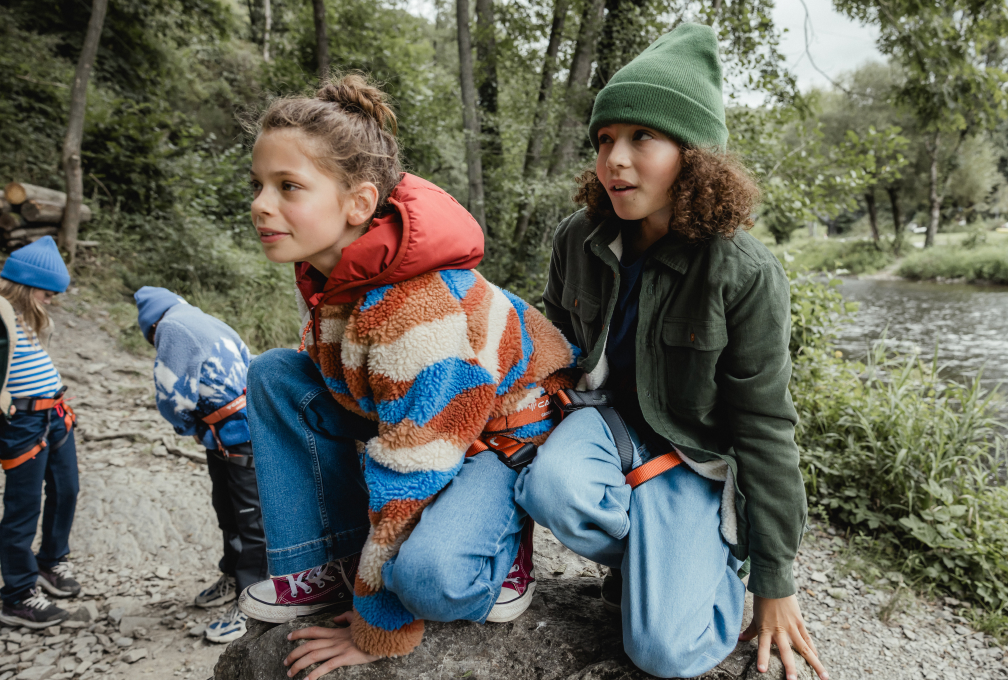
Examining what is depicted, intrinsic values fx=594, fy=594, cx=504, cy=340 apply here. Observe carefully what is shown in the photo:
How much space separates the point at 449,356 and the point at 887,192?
988 inches

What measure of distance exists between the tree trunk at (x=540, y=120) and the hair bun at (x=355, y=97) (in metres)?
4.76

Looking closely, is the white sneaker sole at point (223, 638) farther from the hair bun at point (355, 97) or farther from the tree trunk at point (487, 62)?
the tree trunk at point (487, 62)

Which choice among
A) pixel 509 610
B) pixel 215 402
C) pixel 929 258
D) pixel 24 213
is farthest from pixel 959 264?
pixel 24 213

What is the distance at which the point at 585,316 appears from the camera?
1.77 metres

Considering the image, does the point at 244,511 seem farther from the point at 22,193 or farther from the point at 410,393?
the point at 22,193

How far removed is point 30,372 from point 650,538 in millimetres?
2805

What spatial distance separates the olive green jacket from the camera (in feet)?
4.82

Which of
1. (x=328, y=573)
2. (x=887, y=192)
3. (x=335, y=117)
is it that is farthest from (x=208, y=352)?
(x=887, y=192)

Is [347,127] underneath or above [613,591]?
above

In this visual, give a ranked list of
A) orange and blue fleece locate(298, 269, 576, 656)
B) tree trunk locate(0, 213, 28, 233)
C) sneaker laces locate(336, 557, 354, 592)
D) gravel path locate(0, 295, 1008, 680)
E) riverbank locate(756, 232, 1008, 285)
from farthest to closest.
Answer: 1. riverbank locate(756, 232, 1008, 285)
2. tree trunk locate(0, 213, 28, 233)
3. gravel path locate(0, 295, 1008, 680)
4. sneaker laces locate(336, 557, 354, 592)
5. orange and blue fleece locate(298, 269, 576, 656)

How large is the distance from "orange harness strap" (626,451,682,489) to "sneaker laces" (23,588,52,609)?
9.27ft

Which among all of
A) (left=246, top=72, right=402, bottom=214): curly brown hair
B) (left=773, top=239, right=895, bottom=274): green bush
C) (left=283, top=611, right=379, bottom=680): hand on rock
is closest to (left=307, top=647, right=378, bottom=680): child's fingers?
(left=283, top=611, right=379, bottom=680): hand on rock

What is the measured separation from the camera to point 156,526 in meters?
3.37

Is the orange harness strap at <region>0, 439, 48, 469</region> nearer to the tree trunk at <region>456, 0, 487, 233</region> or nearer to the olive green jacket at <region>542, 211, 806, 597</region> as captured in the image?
the olive green jacket at <region>542, 211, 806, 597</region>
